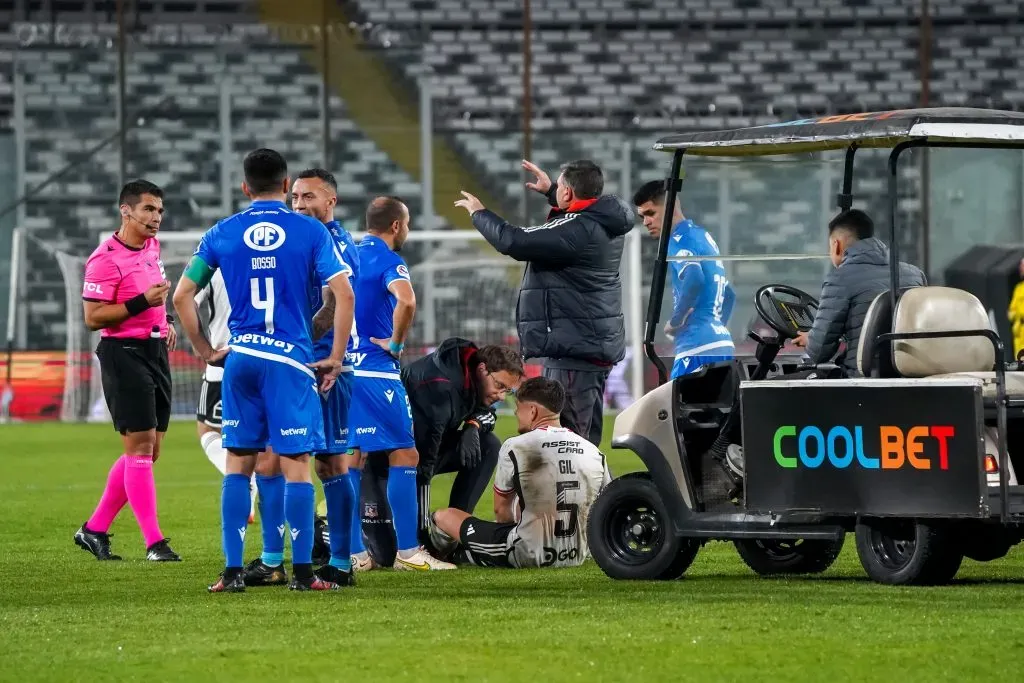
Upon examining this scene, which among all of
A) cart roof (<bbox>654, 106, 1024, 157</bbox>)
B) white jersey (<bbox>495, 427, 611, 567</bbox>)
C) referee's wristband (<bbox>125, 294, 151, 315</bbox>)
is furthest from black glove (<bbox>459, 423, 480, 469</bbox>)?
cart roof (<bbox>654, 106, 1024, 157</bbox>)

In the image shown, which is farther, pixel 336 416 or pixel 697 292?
pixel 697 292

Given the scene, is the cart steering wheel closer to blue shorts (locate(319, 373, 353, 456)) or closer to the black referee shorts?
blue shorts (locate(319, 373, 353, 456))

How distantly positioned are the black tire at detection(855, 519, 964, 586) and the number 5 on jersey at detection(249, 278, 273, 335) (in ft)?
7.38

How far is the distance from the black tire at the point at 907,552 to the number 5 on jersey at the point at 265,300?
7.38ft

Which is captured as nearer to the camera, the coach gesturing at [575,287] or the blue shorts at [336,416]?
the blue shorts at [336,416]

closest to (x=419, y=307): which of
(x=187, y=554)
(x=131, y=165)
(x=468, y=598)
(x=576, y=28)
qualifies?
(x=131, y=165)

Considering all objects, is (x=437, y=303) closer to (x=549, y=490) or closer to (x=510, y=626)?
(x=549, y=490)

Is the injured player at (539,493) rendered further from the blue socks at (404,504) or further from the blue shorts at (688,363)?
the blue shorts at (688,363)

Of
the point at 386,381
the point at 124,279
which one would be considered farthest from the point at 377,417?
the point at 124,279

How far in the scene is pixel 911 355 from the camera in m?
6.84

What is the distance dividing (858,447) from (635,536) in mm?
1193

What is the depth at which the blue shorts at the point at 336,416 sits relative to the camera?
7348mm

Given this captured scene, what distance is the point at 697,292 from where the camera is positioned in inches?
322

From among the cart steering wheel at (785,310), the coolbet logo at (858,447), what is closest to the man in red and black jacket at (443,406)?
the cart steering wheel at (785,310)
